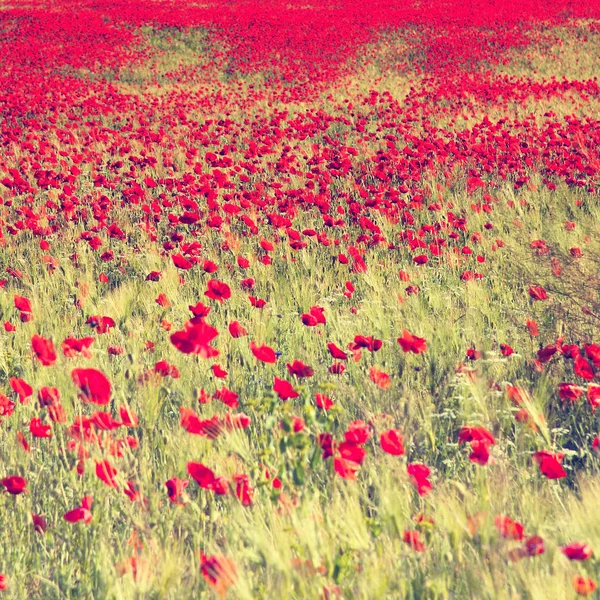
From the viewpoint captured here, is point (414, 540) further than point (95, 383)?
No

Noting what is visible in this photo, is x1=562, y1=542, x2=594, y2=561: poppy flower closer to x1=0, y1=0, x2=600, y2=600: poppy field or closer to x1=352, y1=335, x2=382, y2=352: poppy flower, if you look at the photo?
x1=0, y1=0, x2=600, y2=600: poppy field

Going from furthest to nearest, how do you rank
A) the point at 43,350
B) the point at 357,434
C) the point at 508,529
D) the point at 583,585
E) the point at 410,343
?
1. the point at 410,343
2. the point at 43,350
3. the point at 357,434
4. the point at 508,529
5. the point at 583,585

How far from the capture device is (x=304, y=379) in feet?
7.63

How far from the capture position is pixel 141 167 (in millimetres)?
5797

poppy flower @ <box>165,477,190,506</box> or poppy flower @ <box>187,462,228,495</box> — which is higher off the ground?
poppy flower @ <box>187,462,228,495</box>

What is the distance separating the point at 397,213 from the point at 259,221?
907mm

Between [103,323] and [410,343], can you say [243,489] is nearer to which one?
[410,343]

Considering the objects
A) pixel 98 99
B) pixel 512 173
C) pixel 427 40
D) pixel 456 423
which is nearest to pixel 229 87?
pixel 98 99

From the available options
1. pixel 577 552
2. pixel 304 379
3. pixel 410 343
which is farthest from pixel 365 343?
pixel 577 552

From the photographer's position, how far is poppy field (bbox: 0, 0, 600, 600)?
54.6 inches

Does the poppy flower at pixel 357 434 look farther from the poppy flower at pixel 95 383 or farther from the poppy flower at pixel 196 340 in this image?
the poppy flower at pixel 95 383

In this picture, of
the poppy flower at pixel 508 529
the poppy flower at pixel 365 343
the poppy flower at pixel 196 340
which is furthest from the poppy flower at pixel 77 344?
the poppy flower at pixel 508 529

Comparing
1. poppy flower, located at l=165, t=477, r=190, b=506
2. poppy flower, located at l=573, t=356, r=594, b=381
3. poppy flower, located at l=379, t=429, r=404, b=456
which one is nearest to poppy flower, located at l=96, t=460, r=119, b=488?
poppy flower, located at l=165, t=477, r=190, b=506

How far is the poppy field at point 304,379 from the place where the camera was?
139 centimetres
